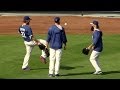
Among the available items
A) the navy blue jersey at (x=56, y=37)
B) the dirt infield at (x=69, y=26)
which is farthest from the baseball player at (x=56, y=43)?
the dirt infield at (x=69, y=26)

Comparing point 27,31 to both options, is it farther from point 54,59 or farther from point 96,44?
point 96,44

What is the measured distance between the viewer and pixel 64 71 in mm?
11195

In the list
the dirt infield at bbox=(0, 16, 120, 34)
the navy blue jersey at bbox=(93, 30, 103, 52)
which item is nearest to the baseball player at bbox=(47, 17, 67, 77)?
the navy blue jersey at bbox=(93, 30, 103, 52)

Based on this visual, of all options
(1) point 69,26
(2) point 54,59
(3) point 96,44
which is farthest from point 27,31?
(1) point 69,26

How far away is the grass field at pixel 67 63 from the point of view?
10.4 m

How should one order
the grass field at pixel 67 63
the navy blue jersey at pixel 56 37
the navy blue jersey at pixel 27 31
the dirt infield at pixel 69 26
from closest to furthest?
the navy blue jersey at pixel 56 37 < the grass field at pixel 67 63 < the navy blue jersey at pixel 27 31 < the dirt infield at pixel 69 26

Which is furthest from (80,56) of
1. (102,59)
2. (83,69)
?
(83,69)

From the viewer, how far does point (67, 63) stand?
12.7 meters

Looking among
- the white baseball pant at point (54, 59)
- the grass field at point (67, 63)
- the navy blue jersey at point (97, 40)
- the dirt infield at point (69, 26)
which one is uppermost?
the navy blue jersey at point (97, 40)

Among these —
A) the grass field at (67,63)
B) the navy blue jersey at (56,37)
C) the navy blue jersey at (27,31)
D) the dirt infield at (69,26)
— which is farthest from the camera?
the dirt infield at (69,26)

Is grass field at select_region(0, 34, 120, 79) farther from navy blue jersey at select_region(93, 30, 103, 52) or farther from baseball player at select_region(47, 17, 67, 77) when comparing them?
navy blue jersey at select_region(93, 30, 103, 52)

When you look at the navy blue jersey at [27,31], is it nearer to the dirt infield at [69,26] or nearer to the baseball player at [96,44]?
the baseball player at [96,44]
